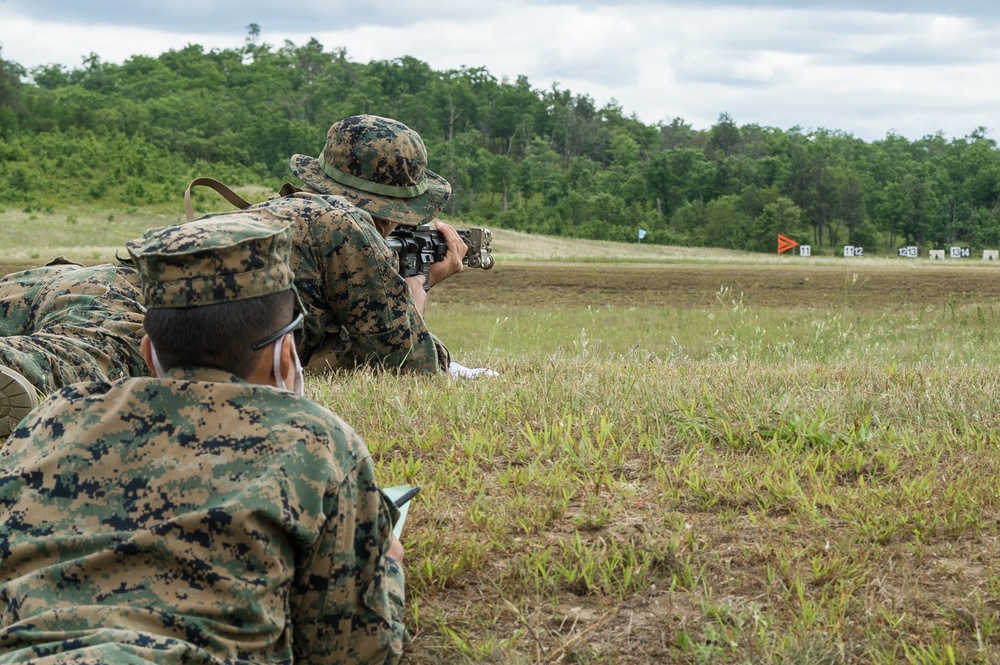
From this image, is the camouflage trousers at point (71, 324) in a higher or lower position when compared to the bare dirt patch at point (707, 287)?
higher

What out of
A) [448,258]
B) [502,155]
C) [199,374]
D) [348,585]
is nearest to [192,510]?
[199,374]

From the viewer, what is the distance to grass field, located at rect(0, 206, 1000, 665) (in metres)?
2.90

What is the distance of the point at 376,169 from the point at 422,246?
515 mm

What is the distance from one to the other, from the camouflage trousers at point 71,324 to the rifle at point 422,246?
1293 millimetres

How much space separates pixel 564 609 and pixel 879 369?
3.00 metres

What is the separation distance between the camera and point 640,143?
112 metres

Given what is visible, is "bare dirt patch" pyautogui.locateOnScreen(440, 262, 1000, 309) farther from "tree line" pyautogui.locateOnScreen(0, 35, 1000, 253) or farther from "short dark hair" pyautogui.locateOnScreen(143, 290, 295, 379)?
"tree line" pyautogui.locateOnScreen(0, 35, 1000, 253)

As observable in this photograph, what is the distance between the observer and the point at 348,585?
2.37 m

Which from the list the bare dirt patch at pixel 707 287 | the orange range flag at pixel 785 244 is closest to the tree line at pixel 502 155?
the orange range flag at pixel 785 244

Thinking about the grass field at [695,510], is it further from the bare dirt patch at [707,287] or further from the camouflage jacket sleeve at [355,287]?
the bare dirt patch at [707,287]

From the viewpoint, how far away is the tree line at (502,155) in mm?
54375

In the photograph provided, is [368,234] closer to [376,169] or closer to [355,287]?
[355,287]

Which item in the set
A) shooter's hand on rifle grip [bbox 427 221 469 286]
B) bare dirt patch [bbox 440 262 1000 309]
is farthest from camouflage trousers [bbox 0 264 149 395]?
bare dirt patch [bbox 440 262 1000 309]

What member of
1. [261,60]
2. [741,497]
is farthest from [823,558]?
[261,60]
